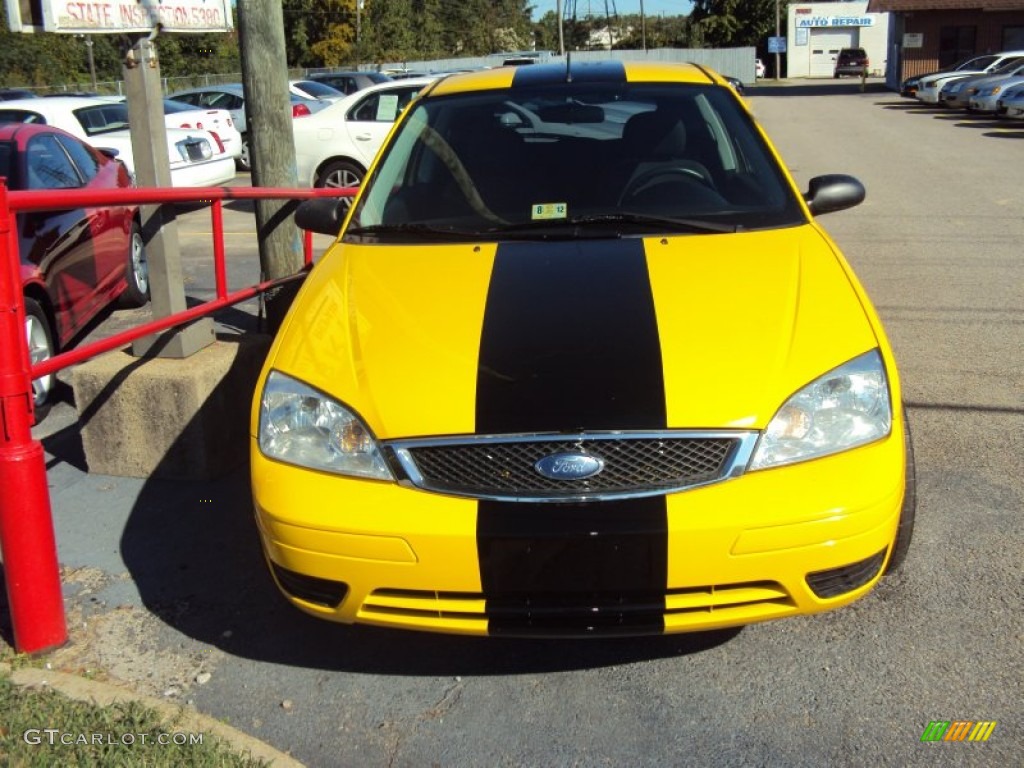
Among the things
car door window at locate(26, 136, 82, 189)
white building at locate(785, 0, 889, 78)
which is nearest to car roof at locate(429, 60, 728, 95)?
car door window at locate(26, 136, 82, 189)

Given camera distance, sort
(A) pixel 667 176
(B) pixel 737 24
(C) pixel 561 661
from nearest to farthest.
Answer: (C) pixel 561 661 < (A) pixel 667 176 < (B) pixel 737 24

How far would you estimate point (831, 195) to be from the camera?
4270mm

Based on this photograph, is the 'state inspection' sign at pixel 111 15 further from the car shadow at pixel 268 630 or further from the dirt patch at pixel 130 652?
the dirt patch at pixel 130 652

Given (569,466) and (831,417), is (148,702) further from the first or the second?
(831,417)

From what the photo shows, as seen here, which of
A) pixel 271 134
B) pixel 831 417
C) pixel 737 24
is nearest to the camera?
pixel 831 417

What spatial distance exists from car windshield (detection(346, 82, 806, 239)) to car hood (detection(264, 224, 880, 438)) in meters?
0.18

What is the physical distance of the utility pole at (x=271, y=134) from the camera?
19.3ft

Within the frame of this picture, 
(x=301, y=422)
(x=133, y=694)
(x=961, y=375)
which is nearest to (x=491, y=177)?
(x=301, y=422)

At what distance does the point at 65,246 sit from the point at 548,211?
3456mm

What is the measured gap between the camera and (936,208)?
1193cm

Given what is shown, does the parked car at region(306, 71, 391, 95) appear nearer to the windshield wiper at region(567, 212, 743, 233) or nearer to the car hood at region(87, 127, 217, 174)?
the car hood at region(87, 127, 217, 174)

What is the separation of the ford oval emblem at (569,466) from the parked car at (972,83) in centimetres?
2739

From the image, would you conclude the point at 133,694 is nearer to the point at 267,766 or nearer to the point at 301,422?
the point at 267,766

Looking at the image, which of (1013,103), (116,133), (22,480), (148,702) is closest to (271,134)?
(22,480)
